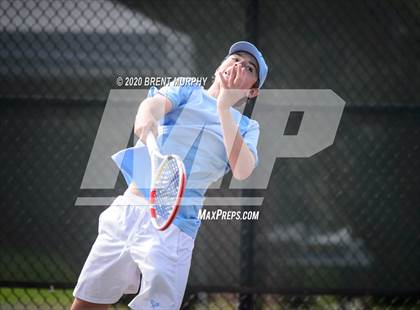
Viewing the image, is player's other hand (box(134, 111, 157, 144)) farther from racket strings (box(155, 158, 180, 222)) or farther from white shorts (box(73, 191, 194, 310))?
white shorts (box(73, 191, 194, 310))

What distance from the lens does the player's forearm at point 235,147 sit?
9.19 ft

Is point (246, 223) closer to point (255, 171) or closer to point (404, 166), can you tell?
point (255, 171)

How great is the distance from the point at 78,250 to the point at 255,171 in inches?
39.2

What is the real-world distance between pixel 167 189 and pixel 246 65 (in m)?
0.60

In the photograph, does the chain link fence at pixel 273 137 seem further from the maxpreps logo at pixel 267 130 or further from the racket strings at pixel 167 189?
the racket strings at pixel 167 189

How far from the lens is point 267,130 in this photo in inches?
156


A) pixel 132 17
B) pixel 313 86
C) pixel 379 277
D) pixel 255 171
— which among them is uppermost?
pixel 132 17

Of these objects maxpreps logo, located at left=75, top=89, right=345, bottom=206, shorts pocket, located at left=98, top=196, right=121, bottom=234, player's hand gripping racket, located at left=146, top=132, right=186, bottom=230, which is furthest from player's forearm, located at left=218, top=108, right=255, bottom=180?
maxpreps logo, located at left=75, top=89, right=345, bottom=206

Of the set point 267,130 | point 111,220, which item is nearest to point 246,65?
point 111,220

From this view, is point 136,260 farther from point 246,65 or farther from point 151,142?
point 246,65

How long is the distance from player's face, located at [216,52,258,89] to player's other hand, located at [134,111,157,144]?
0.41m

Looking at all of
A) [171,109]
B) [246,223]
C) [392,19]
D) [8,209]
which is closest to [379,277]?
[246,223]

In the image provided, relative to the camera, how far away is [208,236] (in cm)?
401

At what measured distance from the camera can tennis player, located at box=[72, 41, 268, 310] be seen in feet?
9.14
